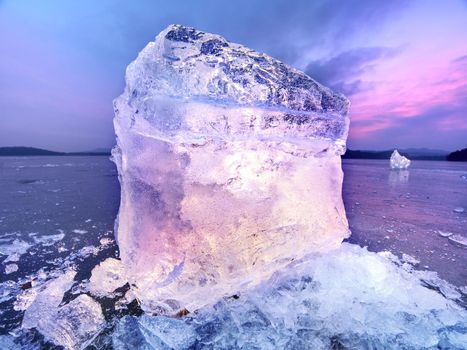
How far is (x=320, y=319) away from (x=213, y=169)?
127 cm

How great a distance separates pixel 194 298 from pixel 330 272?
1.08 meters

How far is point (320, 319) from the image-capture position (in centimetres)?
171

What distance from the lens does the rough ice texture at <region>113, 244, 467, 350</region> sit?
60.3 inches

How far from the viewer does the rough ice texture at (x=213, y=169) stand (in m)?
1.98

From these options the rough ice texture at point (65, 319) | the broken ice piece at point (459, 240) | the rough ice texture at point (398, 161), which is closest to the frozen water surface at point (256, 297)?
the rough ice texture at point (65, 319)

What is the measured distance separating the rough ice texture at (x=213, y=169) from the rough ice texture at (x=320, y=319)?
17 cm

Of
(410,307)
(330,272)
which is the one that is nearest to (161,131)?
(330,272)

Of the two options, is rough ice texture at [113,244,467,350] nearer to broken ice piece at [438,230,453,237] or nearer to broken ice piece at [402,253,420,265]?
broken ice piece at [402,253,420,265]

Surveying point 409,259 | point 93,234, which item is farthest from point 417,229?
point 93,234

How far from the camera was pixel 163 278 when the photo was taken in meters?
1.92

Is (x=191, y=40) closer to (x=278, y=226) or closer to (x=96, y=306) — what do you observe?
(x=278, y=226)

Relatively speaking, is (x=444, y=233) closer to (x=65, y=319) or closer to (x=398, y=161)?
(x=65, y=319)

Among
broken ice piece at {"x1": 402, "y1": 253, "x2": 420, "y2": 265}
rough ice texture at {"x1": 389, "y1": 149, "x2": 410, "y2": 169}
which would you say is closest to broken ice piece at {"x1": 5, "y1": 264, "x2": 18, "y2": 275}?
broken ice piece at {"x1": 402, "y1": 253, "x2": 420, "y2": 265}

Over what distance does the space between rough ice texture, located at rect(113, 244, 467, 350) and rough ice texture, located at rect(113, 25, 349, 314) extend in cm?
17
